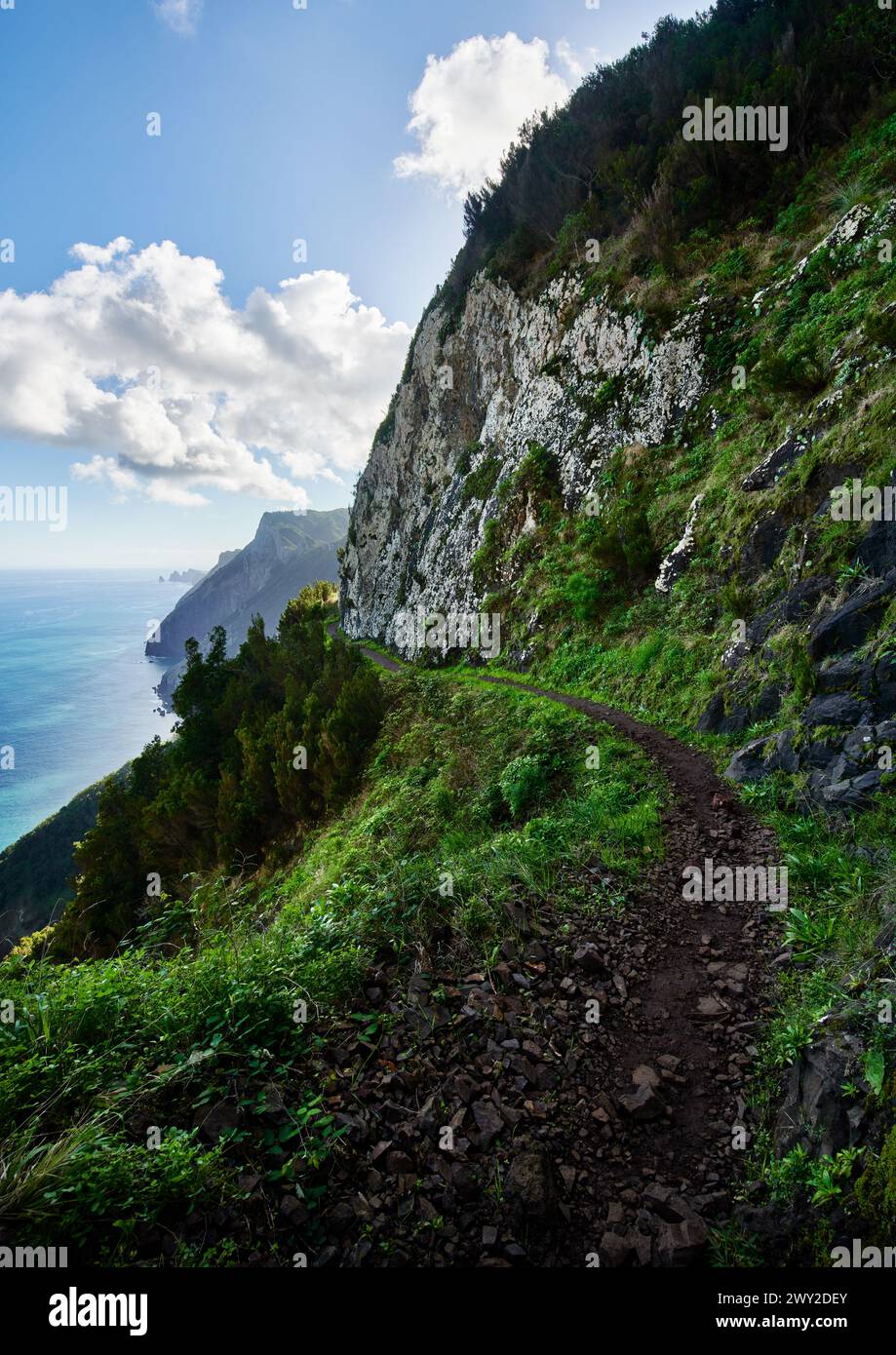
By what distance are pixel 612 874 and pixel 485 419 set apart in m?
34.1

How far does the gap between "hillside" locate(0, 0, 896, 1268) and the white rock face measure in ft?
1.31

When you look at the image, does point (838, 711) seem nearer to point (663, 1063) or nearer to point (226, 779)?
point (663, 1063)

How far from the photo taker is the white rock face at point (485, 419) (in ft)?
70.0

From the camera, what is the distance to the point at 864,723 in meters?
6.41

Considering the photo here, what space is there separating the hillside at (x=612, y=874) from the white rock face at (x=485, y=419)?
0.40 m

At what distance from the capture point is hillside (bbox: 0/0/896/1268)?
119 inches

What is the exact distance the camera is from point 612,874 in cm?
623

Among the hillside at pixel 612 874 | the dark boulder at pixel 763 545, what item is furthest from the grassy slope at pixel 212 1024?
the dark boulder at pixel 763 545

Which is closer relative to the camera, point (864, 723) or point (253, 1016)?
point (253, 1016)

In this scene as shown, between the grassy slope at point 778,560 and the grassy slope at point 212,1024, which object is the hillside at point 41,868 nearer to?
the grassy slope at point 778,560
